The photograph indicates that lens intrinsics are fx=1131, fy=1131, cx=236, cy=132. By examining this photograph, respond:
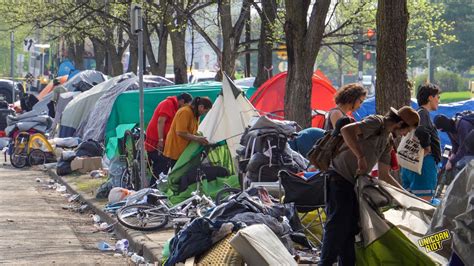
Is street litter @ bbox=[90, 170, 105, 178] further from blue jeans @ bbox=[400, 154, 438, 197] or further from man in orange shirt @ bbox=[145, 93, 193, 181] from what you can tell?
blue jeans @ bbox=[400, 154, 438, 197]

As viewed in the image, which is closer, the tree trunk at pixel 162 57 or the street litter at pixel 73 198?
the street litter at pixel 73 198

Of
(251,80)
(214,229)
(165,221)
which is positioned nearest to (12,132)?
(251,80)

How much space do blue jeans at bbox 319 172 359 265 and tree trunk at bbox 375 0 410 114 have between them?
3.40m

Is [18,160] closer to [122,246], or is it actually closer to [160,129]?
[160,129]

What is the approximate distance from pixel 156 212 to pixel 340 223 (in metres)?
5.50

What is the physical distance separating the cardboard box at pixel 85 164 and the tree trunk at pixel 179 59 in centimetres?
603

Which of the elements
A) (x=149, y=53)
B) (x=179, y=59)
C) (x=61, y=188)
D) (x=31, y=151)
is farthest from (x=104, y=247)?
(x=149, y=53)

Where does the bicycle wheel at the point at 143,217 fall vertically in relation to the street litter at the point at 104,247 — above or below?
above

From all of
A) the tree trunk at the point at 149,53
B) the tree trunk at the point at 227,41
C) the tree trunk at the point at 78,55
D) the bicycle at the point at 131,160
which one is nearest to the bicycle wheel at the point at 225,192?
the bicycle at the point at 131,160

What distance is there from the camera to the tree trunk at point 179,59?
2969 centimetres

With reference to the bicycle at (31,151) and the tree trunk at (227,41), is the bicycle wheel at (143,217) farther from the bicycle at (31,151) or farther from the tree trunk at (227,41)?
the bicycle at (31,151)

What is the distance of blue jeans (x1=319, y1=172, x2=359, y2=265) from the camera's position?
28.3 ft

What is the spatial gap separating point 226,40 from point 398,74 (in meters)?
14.8

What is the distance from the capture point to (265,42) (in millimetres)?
24594
